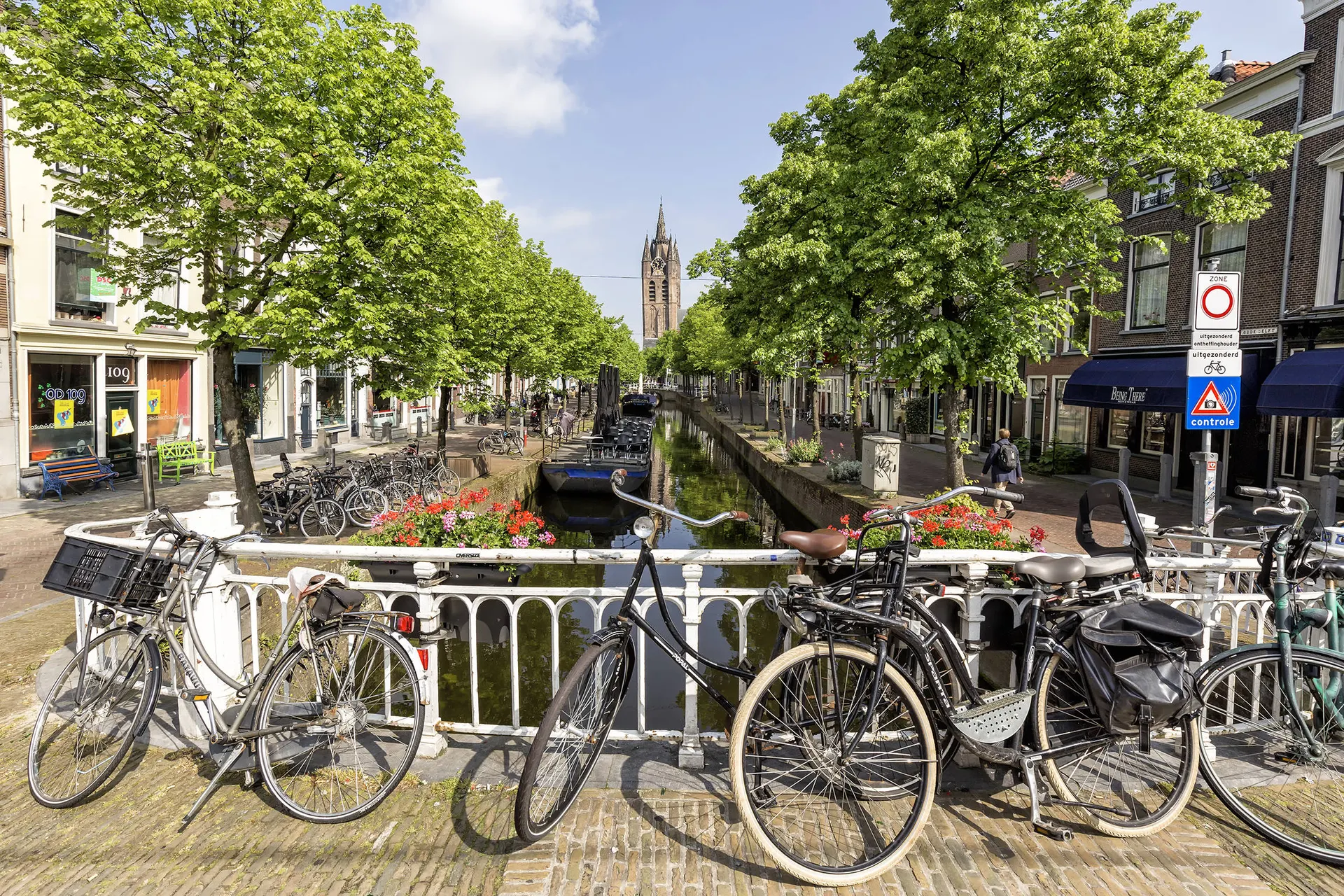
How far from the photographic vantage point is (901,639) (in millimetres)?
2748

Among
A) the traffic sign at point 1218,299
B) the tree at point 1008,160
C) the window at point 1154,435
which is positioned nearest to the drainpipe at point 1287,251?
the window at point 1154,435

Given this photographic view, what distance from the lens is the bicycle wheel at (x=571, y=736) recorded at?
263cm

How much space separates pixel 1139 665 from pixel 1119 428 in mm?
19028

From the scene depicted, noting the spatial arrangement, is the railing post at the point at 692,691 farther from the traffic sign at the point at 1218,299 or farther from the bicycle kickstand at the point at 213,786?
the traffic sign at the point at 1218,299

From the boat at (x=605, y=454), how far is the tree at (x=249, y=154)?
18.3ft

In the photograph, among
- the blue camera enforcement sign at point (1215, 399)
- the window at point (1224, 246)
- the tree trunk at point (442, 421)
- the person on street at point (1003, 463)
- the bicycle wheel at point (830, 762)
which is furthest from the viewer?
the tree trunk at point (442, 421)

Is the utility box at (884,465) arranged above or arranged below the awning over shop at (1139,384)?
below

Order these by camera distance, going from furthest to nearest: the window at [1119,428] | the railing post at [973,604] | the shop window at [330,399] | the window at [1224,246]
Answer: the shop window at [330,399] < the window at [1119,428] < the window at [1224,246] < the railing post at [973,604]

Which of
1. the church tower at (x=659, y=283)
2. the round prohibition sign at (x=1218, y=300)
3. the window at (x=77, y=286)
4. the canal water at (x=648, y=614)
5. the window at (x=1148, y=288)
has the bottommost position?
the canal water at (x=648, y=614)

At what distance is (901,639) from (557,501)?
653 inches

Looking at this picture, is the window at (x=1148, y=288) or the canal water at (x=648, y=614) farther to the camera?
the window at (x=1148, y=288)

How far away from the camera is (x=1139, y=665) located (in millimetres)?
2801

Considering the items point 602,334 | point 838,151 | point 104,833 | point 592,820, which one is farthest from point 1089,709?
point 602,334

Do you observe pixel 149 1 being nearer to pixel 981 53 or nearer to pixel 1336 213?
pixel 981 53
